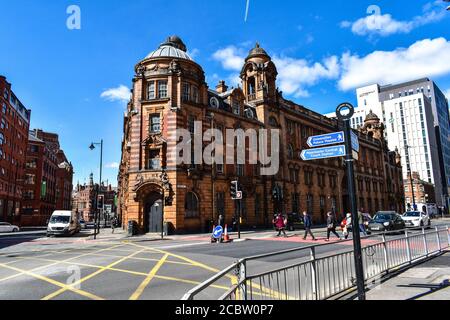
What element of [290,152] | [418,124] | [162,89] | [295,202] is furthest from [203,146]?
[418,124]

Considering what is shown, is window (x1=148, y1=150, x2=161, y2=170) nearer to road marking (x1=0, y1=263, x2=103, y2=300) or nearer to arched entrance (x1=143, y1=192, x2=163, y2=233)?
arched entrance (x1=143, y1=192, x2=163, y2=233)

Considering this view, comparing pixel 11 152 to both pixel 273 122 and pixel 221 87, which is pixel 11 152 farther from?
pixel 273 122

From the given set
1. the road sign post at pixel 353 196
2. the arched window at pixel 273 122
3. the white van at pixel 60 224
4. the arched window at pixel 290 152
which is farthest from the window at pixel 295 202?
the road sign post at pixel 353 196

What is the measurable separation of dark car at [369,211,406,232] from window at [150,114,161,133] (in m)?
20.2

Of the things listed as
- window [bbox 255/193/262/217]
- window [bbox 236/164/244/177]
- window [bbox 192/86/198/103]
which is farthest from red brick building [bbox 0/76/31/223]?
window [bbox 255/193/262/217]

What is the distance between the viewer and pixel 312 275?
6.56 meters

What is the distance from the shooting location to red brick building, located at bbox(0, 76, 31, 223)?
54156 millimetres

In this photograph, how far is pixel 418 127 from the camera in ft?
358

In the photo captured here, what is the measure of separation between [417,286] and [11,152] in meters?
67.6

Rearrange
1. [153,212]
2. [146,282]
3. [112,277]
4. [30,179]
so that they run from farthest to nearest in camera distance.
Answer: [30,179]
[153,212]
[112,277]
[146,282]

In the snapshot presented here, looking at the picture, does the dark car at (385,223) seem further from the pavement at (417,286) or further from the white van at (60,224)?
the white van at (60,224)

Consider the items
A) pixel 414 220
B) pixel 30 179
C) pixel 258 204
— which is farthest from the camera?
pixel 30 179

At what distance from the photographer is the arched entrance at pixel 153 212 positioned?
28938 mm
